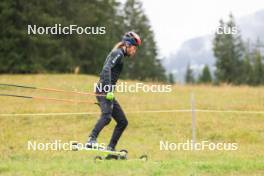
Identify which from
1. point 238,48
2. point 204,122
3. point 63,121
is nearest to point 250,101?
point 204,122

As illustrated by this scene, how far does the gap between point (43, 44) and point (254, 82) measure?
171ft

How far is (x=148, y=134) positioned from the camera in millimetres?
18219

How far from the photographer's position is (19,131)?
18531 millimetres

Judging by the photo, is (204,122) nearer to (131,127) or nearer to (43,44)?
(131,127)

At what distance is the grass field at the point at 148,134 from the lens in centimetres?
1018
